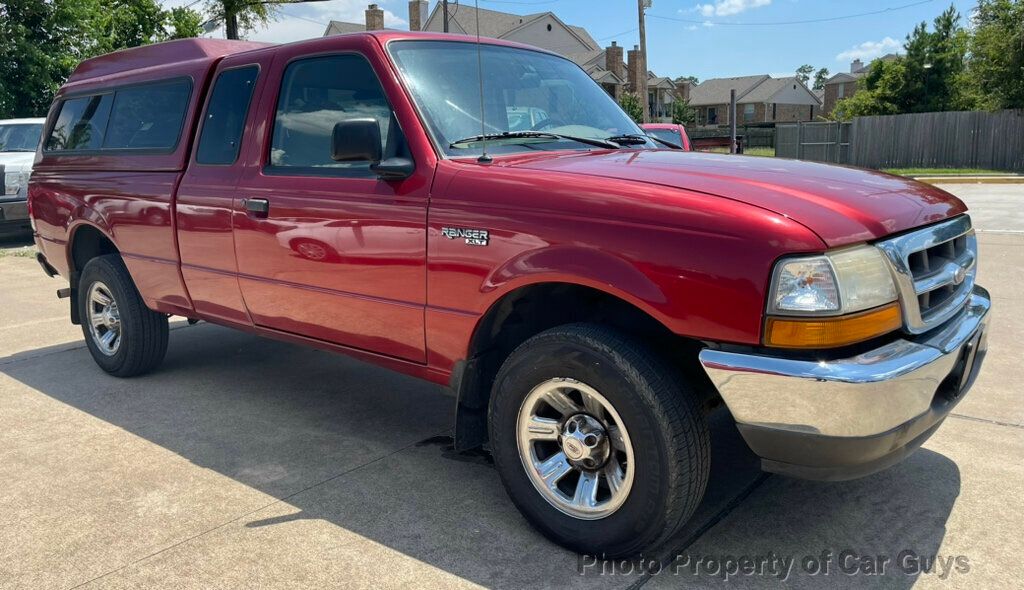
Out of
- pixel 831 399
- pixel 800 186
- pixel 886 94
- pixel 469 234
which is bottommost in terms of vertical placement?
pixel 831 399

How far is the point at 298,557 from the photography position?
3.07m

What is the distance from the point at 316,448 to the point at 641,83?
24.0 meters

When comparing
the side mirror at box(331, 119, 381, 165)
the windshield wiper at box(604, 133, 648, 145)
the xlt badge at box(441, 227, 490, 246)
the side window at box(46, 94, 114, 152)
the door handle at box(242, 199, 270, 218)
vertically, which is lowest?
the xlt badge at box(441, 227, 490, 246)

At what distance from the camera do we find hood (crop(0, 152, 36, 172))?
1218 centimetres

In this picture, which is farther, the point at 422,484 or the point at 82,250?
the point at 82,250

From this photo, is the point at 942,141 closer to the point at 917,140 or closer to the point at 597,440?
the point at 917,140

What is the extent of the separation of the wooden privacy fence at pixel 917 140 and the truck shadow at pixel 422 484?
24.2 m

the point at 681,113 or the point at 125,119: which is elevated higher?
the point at 681,113

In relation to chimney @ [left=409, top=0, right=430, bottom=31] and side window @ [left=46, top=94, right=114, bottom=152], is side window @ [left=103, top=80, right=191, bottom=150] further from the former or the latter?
chimney @ [left=409, top=0, right=430, bottom=31]

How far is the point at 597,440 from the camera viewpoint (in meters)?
2.94

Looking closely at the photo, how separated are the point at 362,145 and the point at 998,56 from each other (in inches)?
1175

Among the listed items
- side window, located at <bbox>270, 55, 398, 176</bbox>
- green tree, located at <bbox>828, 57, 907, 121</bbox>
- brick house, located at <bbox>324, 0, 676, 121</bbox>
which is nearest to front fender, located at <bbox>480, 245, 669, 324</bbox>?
side window, located at <bbox>270, 55, 398, 176</bbox>

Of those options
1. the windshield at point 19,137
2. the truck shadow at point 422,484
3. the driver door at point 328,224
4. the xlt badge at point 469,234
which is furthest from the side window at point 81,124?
the windshield at point 19,137

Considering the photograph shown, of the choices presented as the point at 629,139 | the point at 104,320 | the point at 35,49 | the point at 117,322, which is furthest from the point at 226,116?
the point at 35,49
